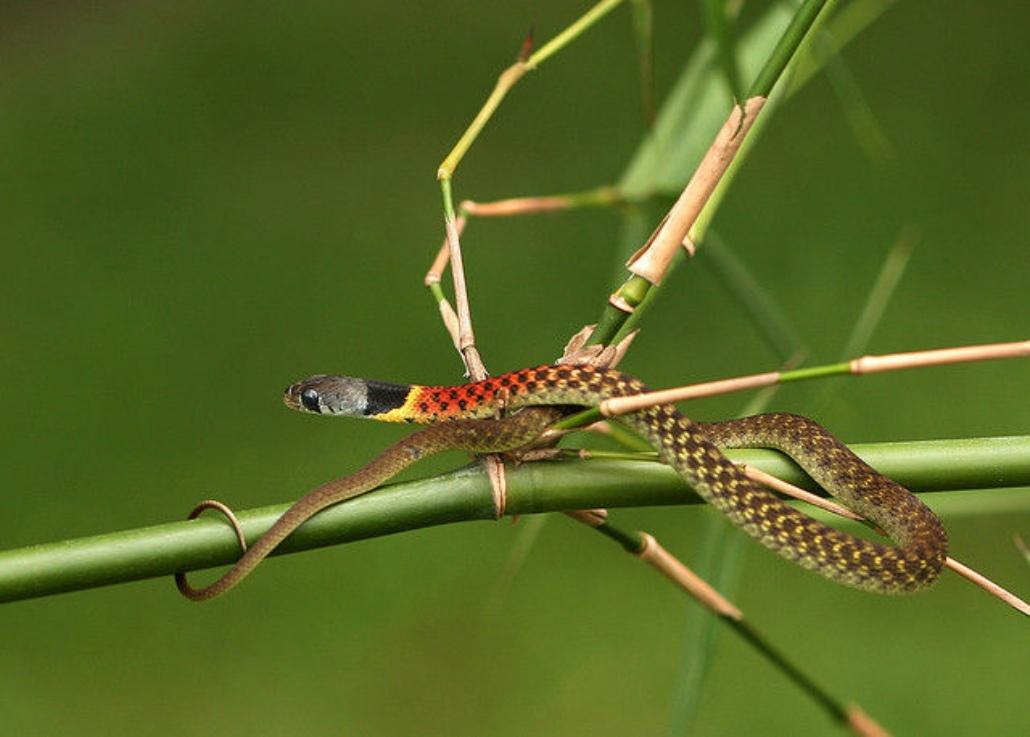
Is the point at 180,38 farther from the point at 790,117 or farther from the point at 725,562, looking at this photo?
the point at 725,562

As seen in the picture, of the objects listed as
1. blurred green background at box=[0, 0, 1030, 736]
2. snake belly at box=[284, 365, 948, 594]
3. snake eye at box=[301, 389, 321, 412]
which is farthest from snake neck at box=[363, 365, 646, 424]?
blurred green background at box=[0, 0, 1030, 736]

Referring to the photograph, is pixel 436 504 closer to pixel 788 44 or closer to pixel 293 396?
pixel 788 44

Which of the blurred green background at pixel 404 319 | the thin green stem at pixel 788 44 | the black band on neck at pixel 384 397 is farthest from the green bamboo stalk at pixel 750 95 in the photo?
the blurred green background at pixel 404 319

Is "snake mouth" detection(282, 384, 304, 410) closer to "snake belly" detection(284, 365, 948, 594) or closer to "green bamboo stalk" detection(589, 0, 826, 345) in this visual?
"snake belly" detection(284, 365, 948, 594)

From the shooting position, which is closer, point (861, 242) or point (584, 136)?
point (861, 242)

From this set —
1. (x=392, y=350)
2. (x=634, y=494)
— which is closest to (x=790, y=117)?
(x=392, y=350)

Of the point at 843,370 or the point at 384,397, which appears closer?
the point at 843,370

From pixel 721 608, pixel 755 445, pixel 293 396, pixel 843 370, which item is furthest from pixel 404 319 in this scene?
pixel 843 370
